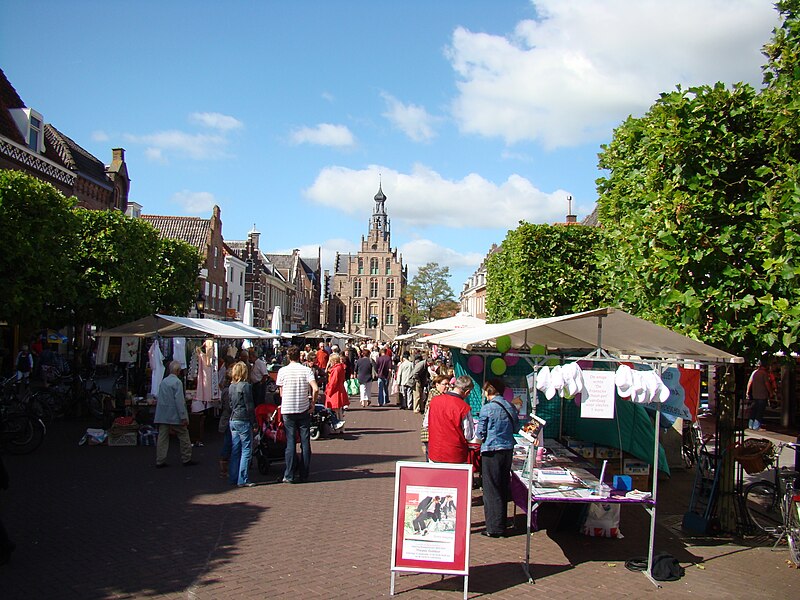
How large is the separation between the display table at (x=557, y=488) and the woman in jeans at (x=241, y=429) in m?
3.90

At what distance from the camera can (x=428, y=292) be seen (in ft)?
289

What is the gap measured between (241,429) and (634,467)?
5460mm

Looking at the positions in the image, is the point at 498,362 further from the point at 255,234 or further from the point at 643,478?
the point at 255,234

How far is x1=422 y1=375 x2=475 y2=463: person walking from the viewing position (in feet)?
24.7

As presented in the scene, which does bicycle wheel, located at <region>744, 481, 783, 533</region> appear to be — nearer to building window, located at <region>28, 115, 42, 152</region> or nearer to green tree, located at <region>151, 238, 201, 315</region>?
green tree, located at <region>151, 238, 201, 315</region>

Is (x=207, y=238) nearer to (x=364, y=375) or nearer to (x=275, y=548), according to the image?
(x=364, y=375)

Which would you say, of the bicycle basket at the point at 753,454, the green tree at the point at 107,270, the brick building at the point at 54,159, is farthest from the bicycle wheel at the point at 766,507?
the brick building at the point at 54,159

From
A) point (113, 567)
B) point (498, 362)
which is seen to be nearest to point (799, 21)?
point (498, 362)

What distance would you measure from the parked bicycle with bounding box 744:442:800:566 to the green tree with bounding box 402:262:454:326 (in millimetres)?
77045

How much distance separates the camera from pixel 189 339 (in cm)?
1761

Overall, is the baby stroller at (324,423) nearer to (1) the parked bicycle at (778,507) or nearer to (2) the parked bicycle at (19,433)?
(2) the parked bicycle at (19,433)

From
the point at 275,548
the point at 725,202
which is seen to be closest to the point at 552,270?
the point at 725,202

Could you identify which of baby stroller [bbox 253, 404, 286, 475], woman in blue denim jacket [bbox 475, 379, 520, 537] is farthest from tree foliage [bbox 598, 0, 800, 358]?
baby stroller [bbox 253, 404, 286, 475]

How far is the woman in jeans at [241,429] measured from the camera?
31.9 feet
